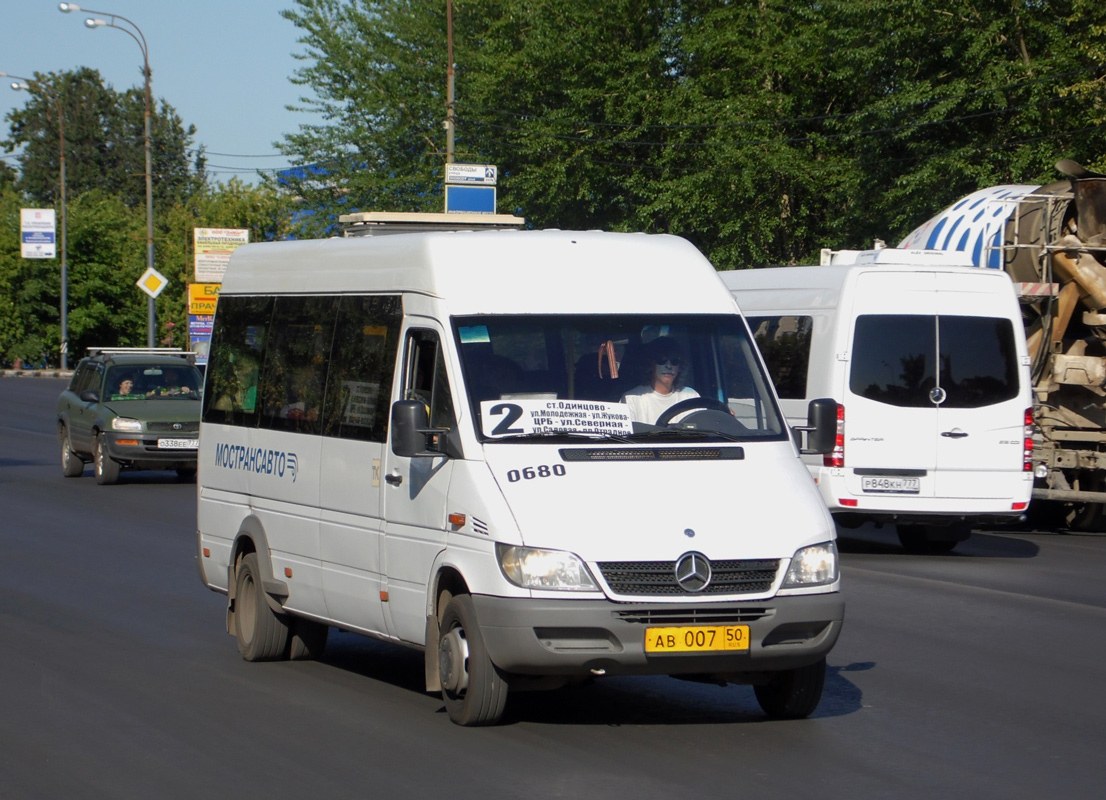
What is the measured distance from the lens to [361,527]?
8586 millimetres

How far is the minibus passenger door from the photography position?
781 cm

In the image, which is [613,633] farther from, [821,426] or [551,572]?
[821,426]

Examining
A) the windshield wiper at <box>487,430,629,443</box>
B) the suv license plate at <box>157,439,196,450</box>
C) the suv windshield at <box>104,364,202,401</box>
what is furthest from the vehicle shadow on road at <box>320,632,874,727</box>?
the suv windshield at <box>104,364,202,401</box>

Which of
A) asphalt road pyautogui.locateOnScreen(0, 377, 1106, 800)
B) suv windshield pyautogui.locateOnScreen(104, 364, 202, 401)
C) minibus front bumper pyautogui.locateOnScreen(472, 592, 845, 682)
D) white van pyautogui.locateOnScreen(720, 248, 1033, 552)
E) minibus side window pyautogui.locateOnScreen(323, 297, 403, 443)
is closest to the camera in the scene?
asphalt road pyautogui.locateOnScreen(0, 377, 1106, 800)

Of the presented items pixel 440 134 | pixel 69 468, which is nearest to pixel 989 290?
pixel 69 468

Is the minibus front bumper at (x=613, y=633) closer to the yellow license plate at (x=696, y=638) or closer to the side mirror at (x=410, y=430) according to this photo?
the yellow license plate at (x=696, y=638)

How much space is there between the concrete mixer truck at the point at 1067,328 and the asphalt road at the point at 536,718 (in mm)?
5075

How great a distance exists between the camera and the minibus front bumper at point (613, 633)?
7.08m

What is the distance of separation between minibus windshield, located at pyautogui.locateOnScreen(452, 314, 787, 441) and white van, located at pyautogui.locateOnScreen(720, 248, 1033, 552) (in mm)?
7553

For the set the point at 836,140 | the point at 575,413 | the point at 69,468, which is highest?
the point at 836,140

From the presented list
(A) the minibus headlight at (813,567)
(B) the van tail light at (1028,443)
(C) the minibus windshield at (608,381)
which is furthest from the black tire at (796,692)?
(B) the van tail light at (1028,443)

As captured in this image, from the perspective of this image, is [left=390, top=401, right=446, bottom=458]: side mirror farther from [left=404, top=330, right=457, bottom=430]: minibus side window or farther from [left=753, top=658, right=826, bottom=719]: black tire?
[left=753, top=658, right=826, bottom=719]: black tire

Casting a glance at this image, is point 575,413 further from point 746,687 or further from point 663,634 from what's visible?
point 746,687

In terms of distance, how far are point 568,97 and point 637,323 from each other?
1417 inches
